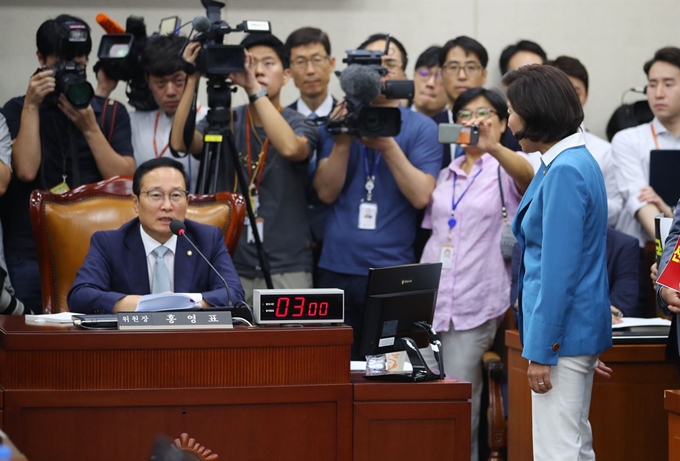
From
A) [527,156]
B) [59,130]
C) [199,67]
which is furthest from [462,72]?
[59,130]

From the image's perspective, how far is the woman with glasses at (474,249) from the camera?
4.10 m

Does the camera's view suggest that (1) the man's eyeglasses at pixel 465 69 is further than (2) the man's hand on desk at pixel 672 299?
Yes

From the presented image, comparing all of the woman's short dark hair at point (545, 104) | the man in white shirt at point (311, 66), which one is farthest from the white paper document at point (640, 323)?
the man in white shirt at point (311, 66)

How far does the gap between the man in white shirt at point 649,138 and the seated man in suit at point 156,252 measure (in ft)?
6.23

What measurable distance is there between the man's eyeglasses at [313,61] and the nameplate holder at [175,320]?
2036 mm

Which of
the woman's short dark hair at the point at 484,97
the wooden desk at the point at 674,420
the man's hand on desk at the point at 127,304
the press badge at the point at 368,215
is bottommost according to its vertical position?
the wooden desk at the point at 674,420

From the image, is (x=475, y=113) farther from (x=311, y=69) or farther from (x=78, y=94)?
(x=78, y=94)

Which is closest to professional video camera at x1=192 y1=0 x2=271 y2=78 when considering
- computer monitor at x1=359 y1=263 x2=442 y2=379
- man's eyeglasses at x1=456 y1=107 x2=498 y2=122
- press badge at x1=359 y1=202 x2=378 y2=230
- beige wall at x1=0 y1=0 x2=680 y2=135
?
press badge at x1=359 y1=202 x2=378 y2=230

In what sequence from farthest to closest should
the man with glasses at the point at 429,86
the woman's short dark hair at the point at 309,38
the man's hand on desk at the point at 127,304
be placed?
1. the man with glasses at the point at 429,86
2. the woman's short dark hair at the point at 309,38
3. the man's hand on desk at the point at 127,304

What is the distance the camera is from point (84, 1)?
5.54 metres

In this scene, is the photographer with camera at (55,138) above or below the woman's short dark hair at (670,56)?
below

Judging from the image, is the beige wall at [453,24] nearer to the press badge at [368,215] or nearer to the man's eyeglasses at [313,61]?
the man's eyeglasses at [313,61]

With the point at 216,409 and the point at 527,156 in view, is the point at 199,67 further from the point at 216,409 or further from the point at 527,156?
the point at 216,409

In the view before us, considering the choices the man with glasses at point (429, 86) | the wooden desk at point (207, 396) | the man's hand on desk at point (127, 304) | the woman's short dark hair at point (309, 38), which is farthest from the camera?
the man with glasses at point (429, 86)
